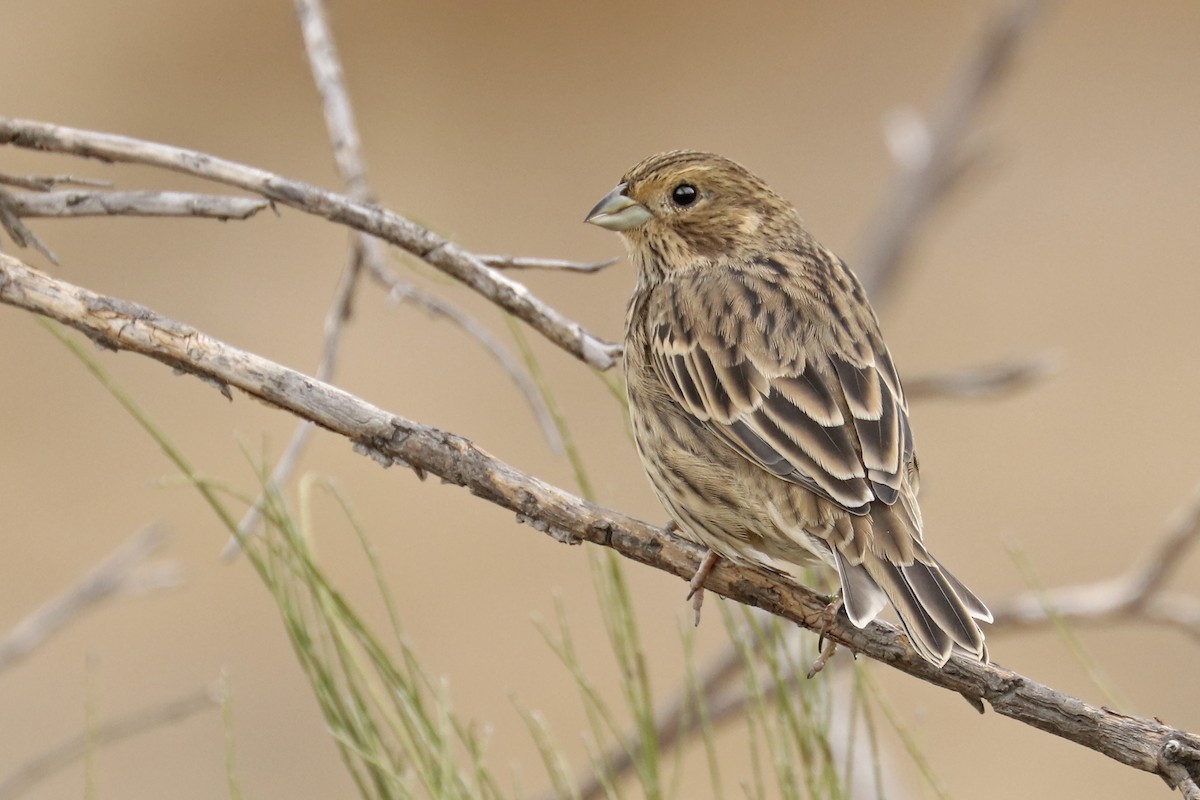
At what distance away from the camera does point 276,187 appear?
210cm

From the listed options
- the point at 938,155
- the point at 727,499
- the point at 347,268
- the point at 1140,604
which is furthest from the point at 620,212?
the point at 938,155

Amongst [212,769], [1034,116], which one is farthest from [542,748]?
[1034,116]

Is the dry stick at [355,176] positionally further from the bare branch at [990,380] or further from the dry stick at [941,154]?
the dry stick at [941,154]

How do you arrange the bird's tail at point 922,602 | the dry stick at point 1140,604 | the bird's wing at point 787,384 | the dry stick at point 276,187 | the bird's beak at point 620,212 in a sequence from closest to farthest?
1. the bird's tail at point 922,602
2. the dry stick at point 276,187
3. the bird's wing at point 787,384
4. the bird's beak at point 620,212
5. the dry stick at point 1140,604

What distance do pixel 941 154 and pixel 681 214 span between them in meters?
1.82

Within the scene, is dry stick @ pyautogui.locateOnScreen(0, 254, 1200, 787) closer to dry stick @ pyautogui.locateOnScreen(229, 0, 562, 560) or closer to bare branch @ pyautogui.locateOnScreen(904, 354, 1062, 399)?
dry stick @ pyautogui.locateOnScreen(229, 0, 562, 560)

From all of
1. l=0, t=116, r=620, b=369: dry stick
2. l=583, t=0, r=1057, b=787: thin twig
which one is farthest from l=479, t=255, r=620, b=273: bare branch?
l=583, t=0, r=1057, b=787: thin twig

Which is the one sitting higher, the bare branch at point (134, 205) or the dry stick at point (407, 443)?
the bare branch at point (134, 205)

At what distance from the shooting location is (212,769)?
251 inches

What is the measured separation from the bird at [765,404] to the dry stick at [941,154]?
1436mm

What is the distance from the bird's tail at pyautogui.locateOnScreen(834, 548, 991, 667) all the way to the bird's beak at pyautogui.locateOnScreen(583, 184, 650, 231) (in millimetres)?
1049

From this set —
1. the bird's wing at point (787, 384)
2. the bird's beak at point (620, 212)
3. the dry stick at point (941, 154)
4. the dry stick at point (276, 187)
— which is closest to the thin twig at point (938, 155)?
the dry stick at point (941, 154)

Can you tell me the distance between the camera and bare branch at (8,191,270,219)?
2.03 meters

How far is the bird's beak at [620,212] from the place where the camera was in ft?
9.89
